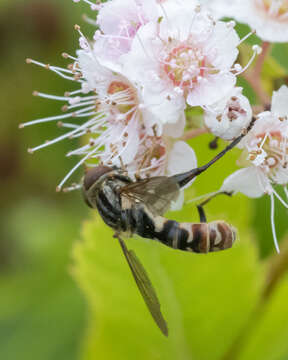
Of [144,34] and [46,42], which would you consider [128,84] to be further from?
[46,42]

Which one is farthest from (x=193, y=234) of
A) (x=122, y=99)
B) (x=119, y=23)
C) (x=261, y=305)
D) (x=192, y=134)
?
(x=261, y=305)

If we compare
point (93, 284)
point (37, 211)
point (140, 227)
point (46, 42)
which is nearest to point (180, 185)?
point (140, 227)

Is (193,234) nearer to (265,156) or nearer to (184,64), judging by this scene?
(265,156)

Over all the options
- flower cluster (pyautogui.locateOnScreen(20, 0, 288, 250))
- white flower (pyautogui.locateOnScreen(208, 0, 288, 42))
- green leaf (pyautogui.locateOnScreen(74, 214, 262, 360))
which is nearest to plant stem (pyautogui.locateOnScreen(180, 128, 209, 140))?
flower cluster (pyautogui.locateOnScreen(20, 0, 288, 250))

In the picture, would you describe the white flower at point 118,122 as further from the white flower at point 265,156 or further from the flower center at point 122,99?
the white flower at point 265,156

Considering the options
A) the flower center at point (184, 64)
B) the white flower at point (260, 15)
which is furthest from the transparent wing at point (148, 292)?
the white flower at point (260, 15)

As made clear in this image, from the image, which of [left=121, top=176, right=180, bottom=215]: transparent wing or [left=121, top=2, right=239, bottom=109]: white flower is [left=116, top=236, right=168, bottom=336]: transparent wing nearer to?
[left=121, top=176, right=180, bottom=215]: transparent wing
